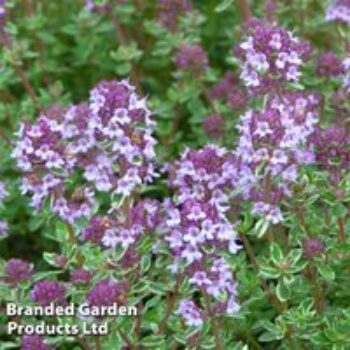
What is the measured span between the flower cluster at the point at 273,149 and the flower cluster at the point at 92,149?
365 millimetres

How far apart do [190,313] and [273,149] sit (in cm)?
67

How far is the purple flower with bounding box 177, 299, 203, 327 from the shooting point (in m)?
3.21

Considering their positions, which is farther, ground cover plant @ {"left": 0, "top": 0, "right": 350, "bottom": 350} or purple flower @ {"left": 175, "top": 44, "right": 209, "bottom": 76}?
purple flower @ {"left": 175, "top": 44, "right": 209, "bottom": 76}

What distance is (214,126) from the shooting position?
4.40 meters

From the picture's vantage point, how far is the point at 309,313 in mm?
3340

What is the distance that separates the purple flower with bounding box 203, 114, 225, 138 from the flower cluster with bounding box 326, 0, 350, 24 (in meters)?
0.80

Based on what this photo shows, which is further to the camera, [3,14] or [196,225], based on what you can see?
[3,14]

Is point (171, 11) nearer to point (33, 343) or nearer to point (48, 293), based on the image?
point (48, 293)

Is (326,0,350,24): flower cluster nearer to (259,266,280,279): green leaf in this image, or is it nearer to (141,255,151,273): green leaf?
(259,266,280,279): green leaf

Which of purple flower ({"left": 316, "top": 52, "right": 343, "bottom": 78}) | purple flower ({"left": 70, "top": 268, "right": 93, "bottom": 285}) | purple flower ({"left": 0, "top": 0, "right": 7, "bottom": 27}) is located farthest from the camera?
purple flower ({"left": 0, "top": 0, "right": 7, "bottom": 27})

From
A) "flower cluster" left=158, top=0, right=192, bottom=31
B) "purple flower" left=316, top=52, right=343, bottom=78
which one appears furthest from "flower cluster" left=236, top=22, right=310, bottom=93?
"flower cluster" left=158, top=0, right=192, bottom=31

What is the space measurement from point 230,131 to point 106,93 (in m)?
1.52

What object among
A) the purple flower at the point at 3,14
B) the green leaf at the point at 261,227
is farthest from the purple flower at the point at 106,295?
the purple flower at the point at 3,14

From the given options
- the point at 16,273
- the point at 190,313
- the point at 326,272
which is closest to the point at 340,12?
the point at 326,272
